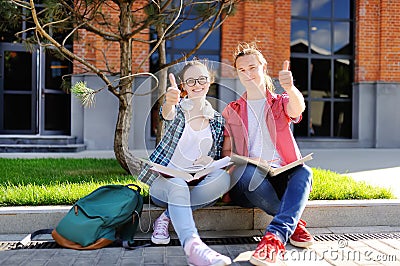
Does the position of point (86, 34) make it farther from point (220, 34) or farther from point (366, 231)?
point (366, 231)

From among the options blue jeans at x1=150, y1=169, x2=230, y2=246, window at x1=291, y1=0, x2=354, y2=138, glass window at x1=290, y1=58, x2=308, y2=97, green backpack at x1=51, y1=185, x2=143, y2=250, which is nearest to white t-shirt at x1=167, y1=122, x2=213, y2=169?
blue jeans at x1=150, y1=169, x2=230, y2=246

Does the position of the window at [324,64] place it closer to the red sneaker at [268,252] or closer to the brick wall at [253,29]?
the brick wall at [253,29]

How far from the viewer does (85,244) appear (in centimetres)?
261

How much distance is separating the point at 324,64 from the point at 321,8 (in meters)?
1.23

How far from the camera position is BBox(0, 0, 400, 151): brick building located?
8.45 m

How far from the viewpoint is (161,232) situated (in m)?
2.78

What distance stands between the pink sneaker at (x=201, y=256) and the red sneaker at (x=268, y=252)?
157mm

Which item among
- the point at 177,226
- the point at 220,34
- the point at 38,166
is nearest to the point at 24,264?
the point at 177,226

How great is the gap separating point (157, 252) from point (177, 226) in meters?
0.30

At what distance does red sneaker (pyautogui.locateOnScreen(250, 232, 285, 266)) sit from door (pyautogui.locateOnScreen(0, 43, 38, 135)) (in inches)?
280

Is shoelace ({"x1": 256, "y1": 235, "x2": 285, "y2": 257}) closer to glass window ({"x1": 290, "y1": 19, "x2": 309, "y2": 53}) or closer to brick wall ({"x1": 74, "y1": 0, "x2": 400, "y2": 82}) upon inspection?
brick wall ({"x1": 74, "y1": 0, "x2": 400, "y2": 82})

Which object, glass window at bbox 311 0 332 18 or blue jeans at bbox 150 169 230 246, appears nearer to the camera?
blue jeans at bbox 150 169 230 246

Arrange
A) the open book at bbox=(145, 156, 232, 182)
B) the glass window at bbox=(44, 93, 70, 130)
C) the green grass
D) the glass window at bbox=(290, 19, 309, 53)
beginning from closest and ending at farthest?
the open book at bbox=(145, 156, 232, 182) → the green grass → the glass window at bbox=(44, 93, 70, 130) → the glass window at bbox=(290, 19, 309, 53)

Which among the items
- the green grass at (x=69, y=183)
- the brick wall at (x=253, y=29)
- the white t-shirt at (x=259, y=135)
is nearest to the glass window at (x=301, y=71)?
the brick wall at (x=253, y=29)
